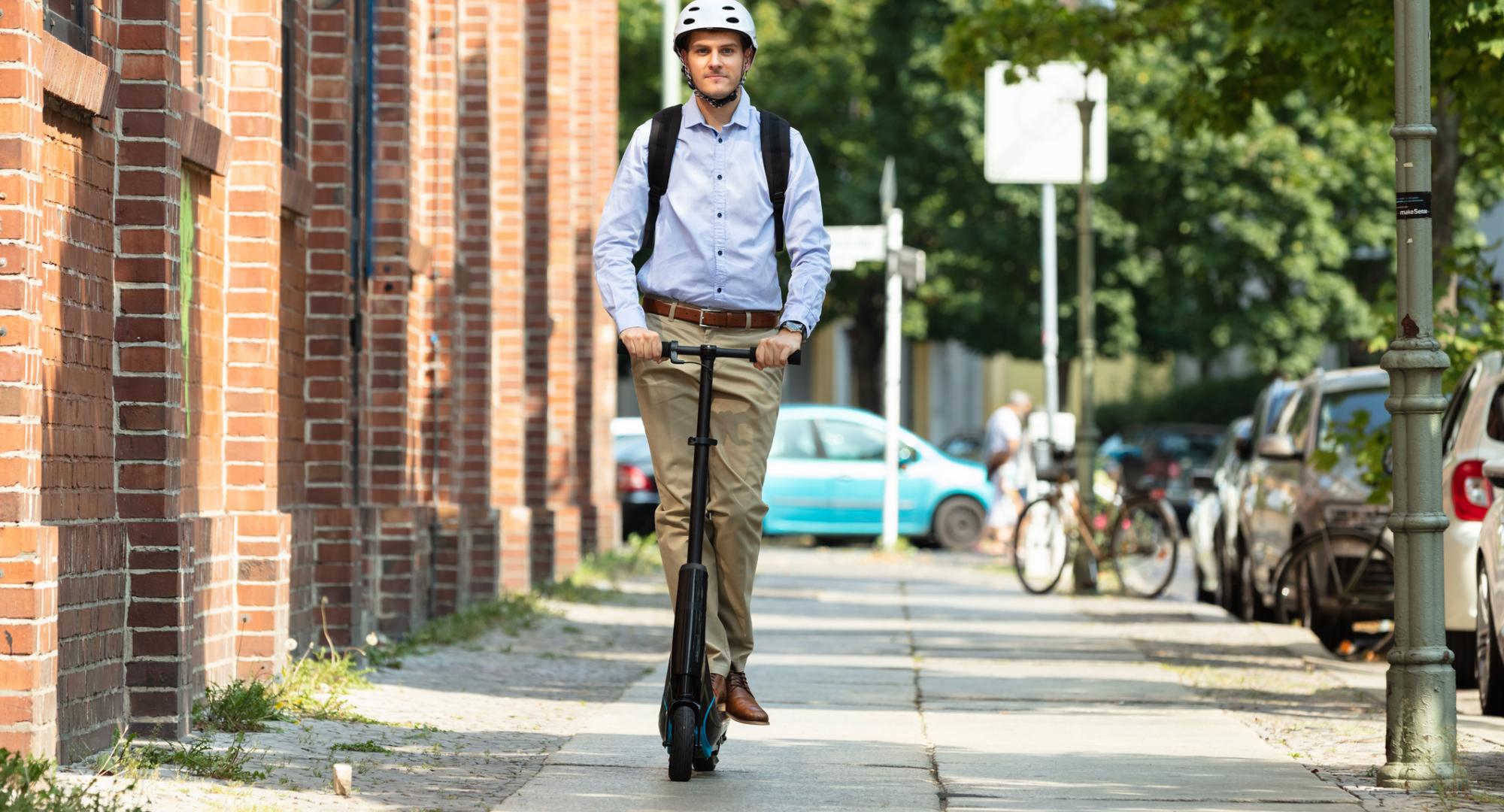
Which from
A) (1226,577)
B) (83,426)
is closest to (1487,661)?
(83,426)

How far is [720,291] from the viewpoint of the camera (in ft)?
21.8

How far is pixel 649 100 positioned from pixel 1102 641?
2765 cm

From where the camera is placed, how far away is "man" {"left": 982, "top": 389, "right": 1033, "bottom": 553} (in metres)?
24.3

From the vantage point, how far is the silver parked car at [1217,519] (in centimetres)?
1698

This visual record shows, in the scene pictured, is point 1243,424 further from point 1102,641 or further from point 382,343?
point 382,343

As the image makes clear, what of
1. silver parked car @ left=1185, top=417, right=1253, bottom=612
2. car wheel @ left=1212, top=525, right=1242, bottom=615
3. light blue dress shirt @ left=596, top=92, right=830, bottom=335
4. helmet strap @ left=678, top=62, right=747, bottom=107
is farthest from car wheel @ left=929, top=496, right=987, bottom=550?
helmet strap @ left=678, top=62, right=747, bottom=107

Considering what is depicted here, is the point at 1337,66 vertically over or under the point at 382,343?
over

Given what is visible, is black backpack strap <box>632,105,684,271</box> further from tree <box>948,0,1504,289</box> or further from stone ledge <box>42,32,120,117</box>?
tree <box>948,0,1504,289</box>

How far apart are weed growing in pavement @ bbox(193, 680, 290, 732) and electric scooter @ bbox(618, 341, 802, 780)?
5.86 feet

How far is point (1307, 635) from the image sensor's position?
14492 millimetres

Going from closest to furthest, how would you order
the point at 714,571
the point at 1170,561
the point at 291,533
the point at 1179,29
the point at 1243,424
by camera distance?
the point at 714,571 < the point at 291,533 < the point at 1179,29 < the point at 1170,561 < the point at 1243,424

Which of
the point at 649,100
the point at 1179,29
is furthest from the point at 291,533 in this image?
the point at 649,100

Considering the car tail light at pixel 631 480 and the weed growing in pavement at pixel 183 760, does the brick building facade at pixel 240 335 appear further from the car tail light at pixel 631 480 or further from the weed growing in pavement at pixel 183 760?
the car tail light at pixel 631 480

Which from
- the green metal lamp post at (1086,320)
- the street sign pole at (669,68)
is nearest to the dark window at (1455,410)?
the green metal lamp post at (1086,320)
